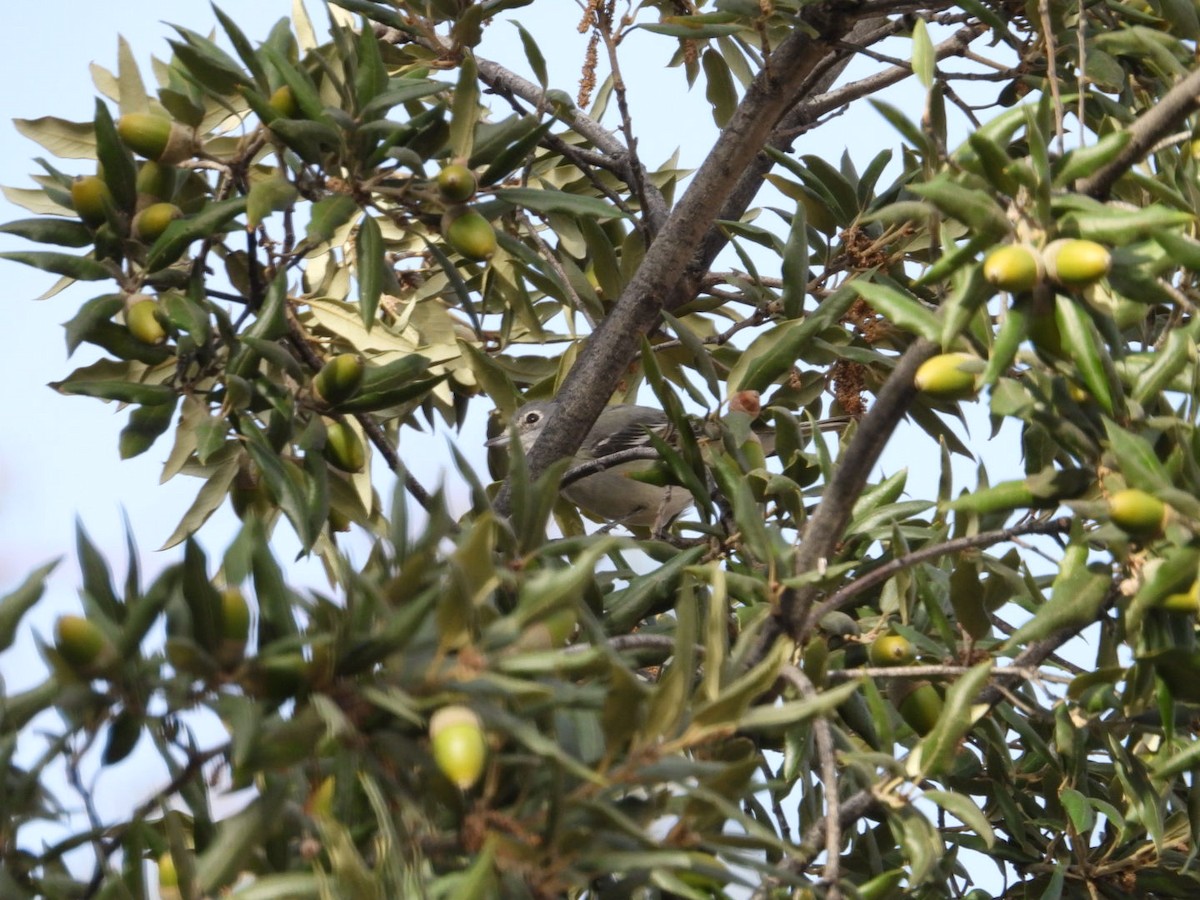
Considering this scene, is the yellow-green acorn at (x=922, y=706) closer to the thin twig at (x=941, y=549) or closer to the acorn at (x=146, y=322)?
the thin twig at (x=941, y=549)

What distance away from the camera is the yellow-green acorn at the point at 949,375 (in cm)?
185

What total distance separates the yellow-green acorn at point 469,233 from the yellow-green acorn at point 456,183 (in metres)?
0.03

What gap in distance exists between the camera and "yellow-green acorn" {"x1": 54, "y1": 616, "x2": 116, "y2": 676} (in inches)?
58.6

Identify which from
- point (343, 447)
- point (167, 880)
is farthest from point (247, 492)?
point (167, 880)

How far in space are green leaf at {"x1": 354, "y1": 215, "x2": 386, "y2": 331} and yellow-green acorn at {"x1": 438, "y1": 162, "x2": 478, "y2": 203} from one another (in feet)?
0.51

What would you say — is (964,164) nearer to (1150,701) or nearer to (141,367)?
(1150,701)

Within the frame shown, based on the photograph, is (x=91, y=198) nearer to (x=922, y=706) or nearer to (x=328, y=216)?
(x=328, y=216)

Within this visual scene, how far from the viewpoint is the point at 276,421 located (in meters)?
2.48

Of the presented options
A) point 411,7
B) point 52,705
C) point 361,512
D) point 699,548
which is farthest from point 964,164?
point 411,7

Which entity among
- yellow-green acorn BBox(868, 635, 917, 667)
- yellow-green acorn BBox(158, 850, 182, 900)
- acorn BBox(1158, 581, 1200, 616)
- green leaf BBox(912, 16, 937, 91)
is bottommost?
yellow-green acorn BBox(158, 850, 182, 900)

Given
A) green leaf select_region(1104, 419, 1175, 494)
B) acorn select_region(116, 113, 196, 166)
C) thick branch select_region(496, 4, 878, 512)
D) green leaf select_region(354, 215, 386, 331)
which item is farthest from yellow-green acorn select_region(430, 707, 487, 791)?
thick branch select_region(496, 4, 878, 512)

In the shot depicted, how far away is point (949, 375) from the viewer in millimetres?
1852

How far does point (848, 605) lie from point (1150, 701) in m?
0.68

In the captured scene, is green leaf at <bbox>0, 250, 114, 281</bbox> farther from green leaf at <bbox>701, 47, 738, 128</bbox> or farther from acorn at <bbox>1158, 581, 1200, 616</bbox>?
green leaf at <bbox>701, 47, 738, 128</bbox>
